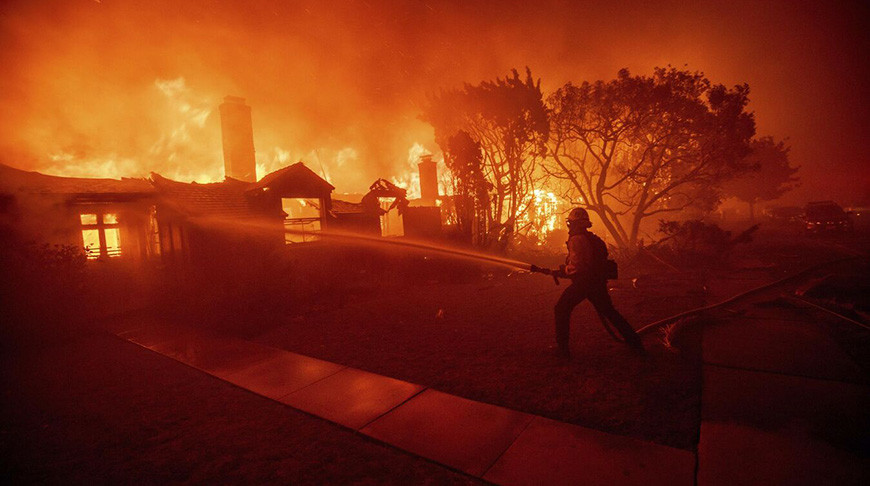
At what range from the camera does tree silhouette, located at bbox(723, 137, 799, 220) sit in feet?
143

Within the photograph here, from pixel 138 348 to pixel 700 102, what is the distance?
2175 cm

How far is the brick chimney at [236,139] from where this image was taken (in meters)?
21.1

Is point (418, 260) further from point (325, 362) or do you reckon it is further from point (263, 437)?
point (263, 437)

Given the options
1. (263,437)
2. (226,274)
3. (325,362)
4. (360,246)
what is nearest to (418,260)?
(360,246)

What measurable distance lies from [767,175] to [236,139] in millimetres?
55796

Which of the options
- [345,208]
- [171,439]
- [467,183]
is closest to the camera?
[171,439]

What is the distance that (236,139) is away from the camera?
70.1 feet

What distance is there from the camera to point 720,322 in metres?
6.66

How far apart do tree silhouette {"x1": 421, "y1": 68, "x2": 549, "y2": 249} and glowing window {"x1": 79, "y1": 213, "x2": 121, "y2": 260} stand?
1392 cm

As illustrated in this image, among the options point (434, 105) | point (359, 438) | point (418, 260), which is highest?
point (434, 105)

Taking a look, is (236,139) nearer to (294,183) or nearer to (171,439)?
(294,183)

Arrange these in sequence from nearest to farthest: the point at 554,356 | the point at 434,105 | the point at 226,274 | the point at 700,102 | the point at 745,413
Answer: the point at 745,413 → the point at 554,356 → the point at 226,274 → the point at 700,102 → the point at 434,105

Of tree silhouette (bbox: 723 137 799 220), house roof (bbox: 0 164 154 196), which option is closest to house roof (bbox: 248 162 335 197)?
house roof (bbox: 0 164 154 196)

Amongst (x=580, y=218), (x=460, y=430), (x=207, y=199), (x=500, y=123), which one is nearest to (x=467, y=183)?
(x=500, y=123)
